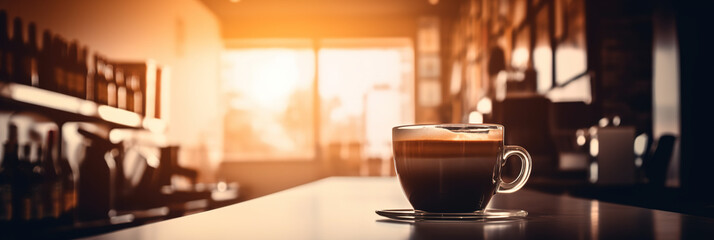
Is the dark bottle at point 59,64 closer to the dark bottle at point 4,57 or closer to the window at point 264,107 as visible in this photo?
the dark bottle at point 4,57

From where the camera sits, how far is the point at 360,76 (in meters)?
8.81

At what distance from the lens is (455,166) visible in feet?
1.92

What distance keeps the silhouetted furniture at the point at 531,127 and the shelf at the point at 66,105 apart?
5.92ft

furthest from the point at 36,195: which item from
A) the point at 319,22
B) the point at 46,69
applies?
the point at 319,22

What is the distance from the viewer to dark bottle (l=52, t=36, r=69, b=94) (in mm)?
2643

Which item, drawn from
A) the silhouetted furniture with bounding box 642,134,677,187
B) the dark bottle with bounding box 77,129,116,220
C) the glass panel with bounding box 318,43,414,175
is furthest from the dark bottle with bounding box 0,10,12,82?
the glass panel with bounding box 318,43,414,175

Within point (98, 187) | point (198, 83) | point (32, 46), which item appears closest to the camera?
point (32, 46)

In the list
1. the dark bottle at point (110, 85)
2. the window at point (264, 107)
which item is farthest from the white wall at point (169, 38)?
the dark bottle at point (110, 85)

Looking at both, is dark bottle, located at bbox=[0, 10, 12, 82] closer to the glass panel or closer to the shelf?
the shelf

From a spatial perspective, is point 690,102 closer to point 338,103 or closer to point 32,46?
point 32,46

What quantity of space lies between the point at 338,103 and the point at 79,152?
4.87m

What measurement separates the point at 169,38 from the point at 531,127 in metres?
4.78

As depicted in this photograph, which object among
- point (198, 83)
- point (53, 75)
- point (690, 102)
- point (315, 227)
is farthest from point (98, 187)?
point (198, 83)

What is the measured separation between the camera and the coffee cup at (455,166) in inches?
23.1
